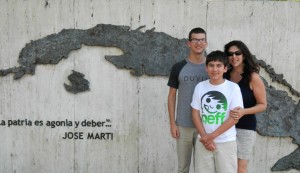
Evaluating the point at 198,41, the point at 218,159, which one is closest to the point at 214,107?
the point at 218,159

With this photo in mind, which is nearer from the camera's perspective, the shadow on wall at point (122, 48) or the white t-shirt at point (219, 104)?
the white t-shirt at point (219, 104)

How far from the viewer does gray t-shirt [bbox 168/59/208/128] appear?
287cm

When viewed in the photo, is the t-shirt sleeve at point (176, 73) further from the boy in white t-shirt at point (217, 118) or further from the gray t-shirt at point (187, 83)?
the boy in white t-shirt at point (217, 118)

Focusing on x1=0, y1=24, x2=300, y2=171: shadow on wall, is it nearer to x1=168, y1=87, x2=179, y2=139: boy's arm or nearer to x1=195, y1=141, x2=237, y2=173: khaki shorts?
x1=168, y1=87, x2=179, y2=139: boy's arm

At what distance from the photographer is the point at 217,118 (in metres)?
2.62

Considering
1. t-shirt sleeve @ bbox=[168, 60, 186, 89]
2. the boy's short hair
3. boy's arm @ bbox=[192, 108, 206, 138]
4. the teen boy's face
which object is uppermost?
the teen boy's face

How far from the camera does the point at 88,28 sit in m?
3.74

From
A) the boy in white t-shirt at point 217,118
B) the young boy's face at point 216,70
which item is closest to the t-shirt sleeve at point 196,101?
the boy in white t-shirt at point 217,118

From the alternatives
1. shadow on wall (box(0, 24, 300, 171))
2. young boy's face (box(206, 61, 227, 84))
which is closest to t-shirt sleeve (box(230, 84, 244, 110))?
young boy's face (box(206, 61, 227, 84))

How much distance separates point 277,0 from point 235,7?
24.1 inches

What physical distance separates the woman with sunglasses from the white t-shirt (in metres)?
0.11

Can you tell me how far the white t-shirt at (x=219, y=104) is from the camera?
102 inches

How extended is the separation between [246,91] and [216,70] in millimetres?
318

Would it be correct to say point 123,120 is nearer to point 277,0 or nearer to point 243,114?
point 243,114
